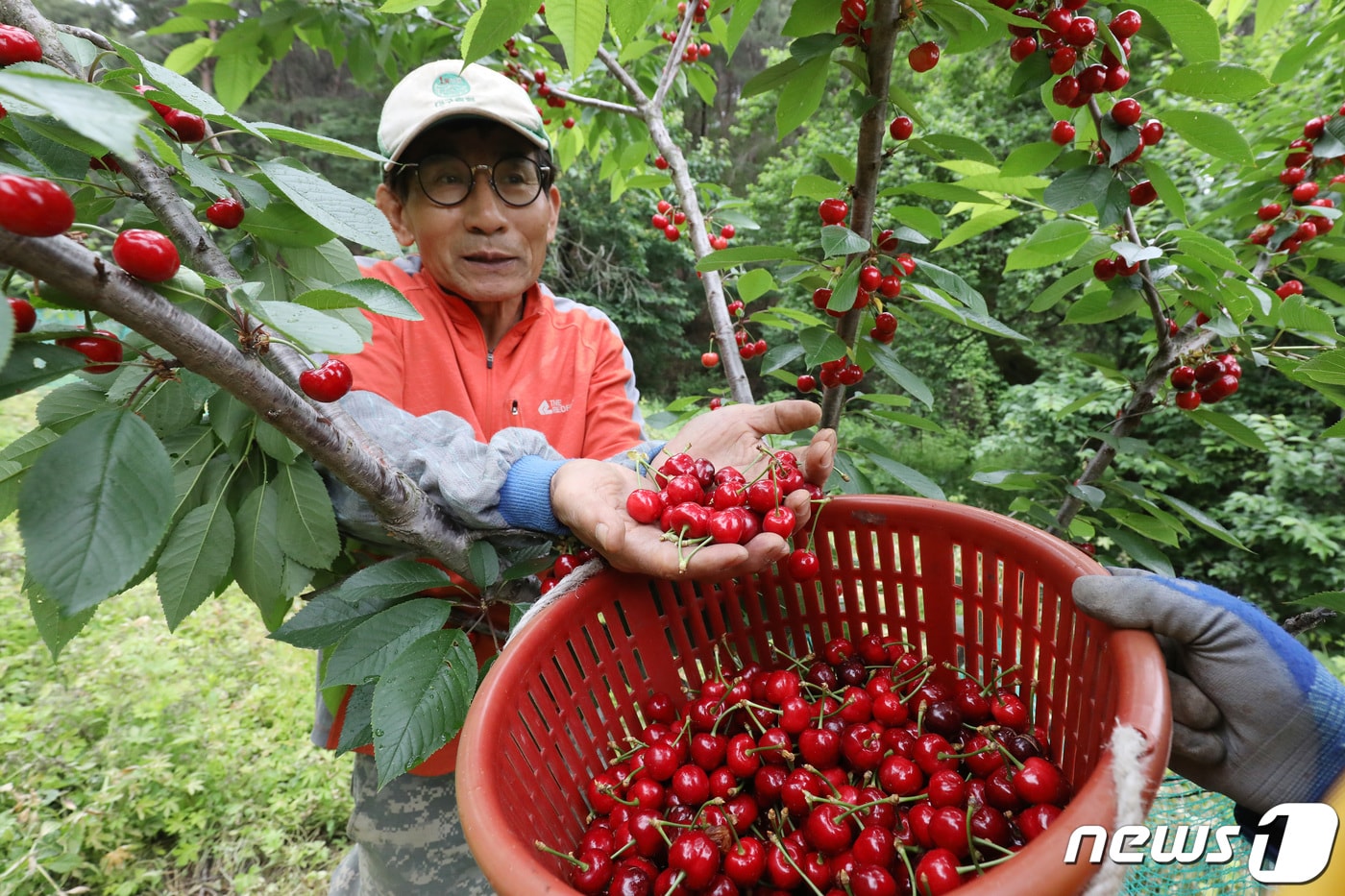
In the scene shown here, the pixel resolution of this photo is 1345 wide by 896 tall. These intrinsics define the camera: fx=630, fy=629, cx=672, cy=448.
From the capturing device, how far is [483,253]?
5.27 ft

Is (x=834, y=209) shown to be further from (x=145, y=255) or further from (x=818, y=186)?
(x=145, y=255)

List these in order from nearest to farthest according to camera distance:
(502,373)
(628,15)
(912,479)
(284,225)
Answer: (628,15) → (284,225) → (912,479) → (502,373)

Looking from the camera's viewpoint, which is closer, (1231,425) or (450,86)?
(1231,425)

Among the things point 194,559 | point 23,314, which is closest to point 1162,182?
point 23,314

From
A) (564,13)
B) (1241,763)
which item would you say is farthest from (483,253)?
(1241,763)

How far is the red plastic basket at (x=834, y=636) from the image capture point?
0.65m

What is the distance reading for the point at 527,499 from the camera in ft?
3.86

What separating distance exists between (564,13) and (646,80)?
203 centimetres

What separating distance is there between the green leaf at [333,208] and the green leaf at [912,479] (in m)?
1.14

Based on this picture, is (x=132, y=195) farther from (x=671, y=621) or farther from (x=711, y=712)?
(x=711, y=712)

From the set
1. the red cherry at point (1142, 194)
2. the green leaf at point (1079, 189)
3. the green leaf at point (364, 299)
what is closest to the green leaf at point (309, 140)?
the green leaf at point (364, 299)

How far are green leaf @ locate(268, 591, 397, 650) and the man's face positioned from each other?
0.87m

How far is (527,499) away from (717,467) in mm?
473

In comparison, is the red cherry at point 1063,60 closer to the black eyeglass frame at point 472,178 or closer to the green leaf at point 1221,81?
the green leaf at point 1221,81
